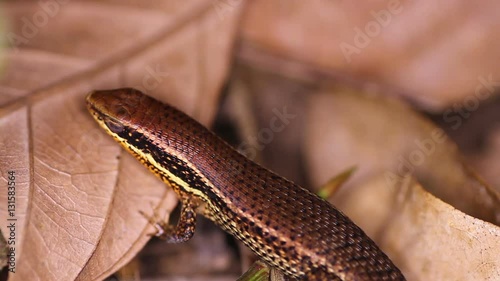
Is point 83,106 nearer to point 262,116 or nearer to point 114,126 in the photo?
point 114,126

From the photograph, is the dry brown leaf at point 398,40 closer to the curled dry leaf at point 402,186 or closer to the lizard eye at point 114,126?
the curled dry leaf at point 402,186

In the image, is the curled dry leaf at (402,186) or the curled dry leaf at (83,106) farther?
the curled dry leaf at (402,186)

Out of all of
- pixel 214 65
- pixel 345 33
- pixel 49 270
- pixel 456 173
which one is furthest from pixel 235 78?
pixel 49 270

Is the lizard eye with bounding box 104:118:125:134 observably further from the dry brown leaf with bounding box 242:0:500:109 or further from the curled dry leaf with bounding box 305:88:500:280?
the dry brown leaf with bounding box 242:0:500:109

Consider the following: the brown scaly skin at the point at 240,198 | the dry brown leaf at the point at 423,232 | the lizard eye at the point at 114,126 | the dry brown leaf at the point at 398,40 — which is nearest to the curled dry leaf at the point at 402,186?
the dry brown leaf at the point at 423,232

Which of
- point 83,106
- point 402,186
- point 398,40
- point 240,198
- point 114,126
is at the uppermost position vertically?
point 398,40

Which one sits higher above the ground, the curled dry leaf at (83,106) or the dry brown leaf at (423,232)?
the dry brown leaf at (423,232)

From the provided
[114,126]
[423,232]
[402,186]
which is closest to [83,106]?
[114,126]
